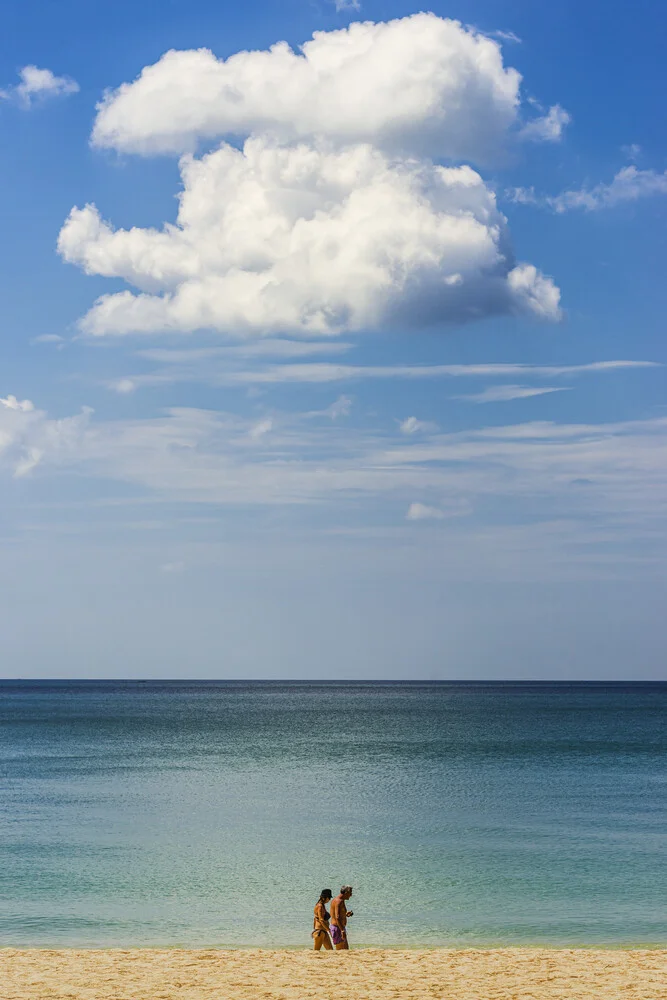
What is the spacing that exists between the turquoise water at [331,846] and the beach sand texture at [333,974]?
252cm

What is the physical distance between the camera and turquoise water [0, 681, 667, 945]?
25156 millimetres

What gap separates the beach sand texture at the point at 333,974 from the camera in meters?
17.8

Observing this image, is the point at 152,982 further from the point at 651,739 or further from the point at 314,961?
the point at 651,739

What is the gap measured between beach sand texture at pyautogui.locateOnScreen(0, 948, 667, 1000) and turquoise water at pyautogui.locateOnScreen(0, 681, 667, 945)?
2.52 m

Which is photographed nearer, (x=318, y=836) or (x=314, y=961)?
(x=314, y=961)

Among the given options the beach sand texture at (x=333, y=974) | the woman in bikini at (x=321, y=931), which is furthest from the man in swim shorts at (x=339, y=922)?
the beach sand texture at (x=333, y=974)

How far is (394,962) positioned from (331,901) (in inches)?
90.2

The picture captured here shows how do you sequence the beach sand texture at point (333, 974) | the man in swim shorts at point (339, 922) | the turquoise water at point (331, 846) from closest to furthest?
the beach sand texture at point (333, 974)
the man in swim shorts at point (339, 922)
the turquoise water at point (331, 846)

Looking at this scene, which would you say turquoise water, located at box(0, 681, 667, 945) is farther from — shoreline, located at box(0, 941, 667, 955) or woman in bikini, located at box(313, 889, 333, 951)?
woman in bikini, located at box(313, 889, 333, 951)

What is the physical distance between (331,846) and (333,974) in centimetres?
1588

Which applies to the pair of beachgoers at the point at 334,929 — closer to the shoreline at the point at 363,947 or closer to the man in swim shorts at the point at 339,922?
the man in swim shorts at the point at 339,922

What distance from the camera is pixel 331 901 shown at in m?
22.4

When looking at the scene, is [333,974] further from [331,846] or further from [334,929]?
[331,846]

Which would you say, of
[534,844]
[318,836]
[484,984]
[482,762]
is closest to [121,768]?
[482,762]
